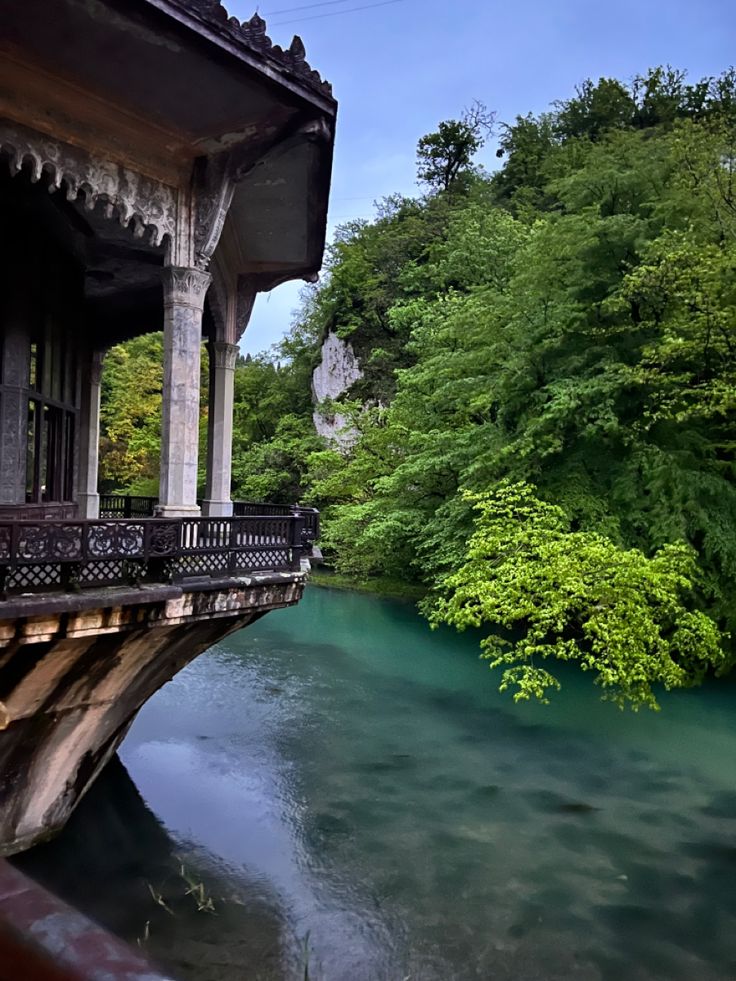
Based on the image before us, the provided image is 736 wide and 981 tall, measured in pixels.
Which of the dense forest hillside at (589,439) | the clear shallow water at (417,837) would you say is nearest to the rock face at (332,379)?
the dense forest hillside at (589,439)

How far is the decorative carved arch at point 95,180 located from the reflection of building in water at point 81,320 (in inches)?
0.8

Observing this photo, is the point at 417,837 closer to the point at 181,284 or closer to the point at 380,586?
the point at 181,284

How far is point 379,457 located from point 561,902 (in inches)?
762

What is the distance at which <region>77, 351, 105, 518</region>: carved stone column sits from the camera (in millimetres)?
14828

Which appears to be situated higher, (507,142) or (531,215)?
(507,142)

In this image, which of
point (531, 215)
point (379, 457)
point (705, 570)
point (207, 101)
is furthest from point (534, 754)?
point (531, 215)

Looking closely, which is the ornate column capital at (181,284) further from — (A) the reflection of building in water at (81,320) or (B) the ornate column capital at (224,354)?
(B) the ornate column capital at (224,354)

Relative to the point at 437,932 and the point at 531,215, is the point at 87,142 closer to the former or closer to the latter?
the point at 437,932

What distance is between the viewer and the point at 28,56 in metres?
7.07

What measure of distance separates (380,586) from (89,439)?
51.8 ft

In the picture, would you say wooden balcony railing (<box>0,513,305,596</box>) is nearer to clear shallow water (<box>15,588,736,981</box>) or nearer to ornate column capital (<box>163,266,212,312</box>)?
ornate column capital (<box>163,266,212,312</box>)

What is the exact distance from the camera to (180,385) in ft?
28.6

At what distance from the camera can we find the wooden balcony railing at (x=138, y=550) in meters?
6.34

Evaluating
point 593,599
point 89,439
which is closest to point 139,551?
point 593,599
